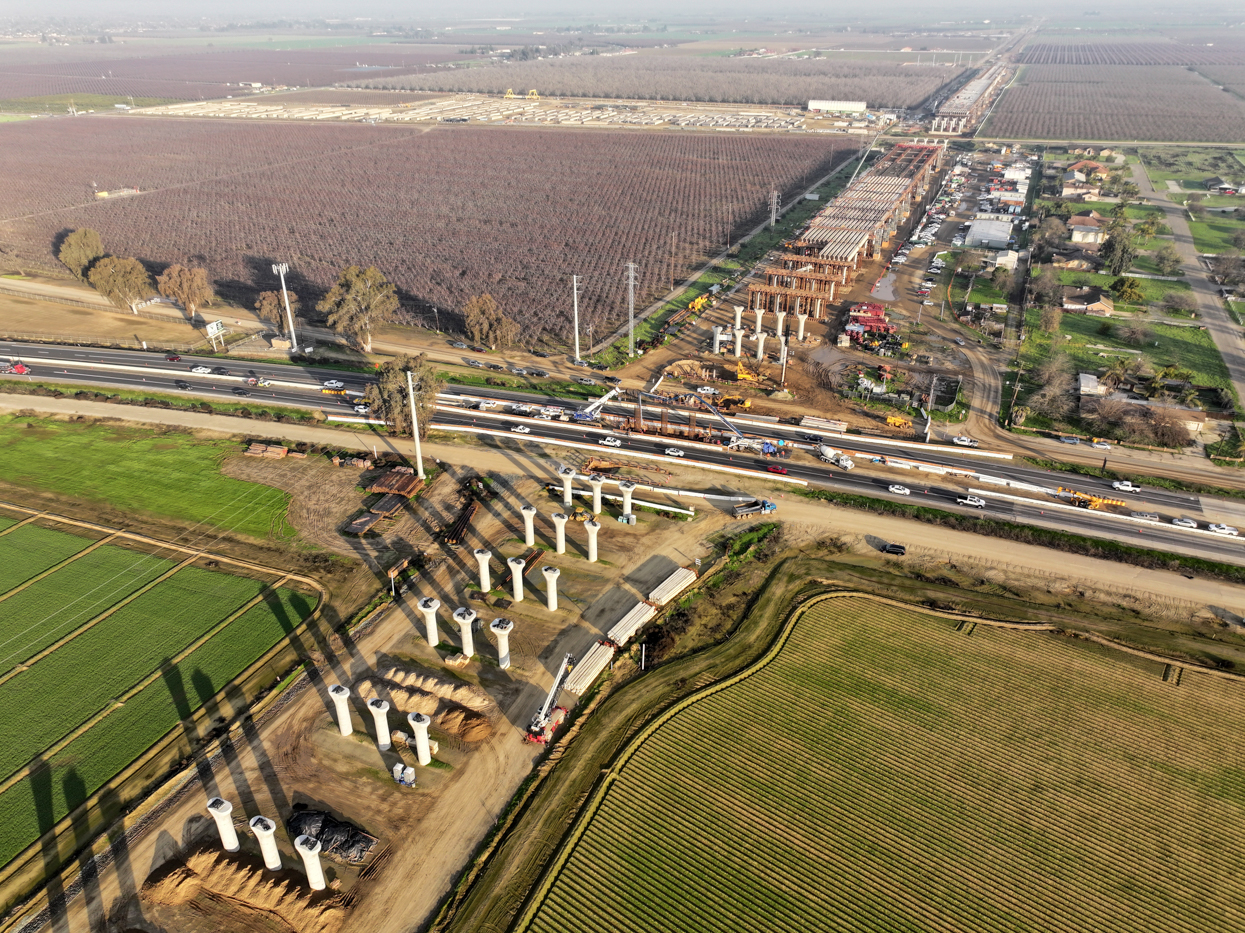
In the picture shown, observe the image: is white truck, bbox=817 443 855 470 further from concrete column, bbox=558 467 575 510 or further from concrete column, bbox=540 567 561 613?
concrete column, bbox=540 567 561 613

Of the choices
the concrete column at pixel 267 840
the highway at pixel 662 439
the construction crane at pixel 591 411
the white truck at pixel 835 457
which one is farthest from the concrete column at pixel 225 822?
the white truck at pixel 835 457

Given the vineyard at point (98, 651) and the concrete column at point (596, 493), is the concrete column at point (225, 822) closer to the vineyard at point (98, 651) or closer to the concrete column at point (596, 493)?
the vineyard at point (98, 651)

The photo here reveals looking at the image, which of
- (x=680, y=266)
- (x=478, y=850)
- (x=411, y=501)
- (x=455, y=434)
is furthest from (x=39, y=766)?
(x=680, y=266)

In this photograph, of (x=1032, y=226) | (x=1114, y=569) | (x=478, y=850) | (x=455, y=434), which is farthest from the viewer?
(x=1032, y=226)

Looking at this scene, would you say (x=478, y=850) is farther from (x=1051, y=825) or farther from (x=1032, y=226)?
(x=1032, y=226)

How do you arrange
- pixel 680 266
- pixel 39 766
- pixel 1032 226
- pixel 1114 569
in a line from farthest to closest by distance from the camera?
pixel 1032 226 → pixel 680 266 → pixel 1114 569 → pixel 39 766

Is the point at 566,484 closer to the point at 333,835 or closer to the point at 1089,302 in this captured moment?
the point at 333,835

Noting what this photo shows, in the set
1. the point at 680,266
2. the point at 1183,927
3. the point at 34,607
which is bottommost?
the point at 1183,927
